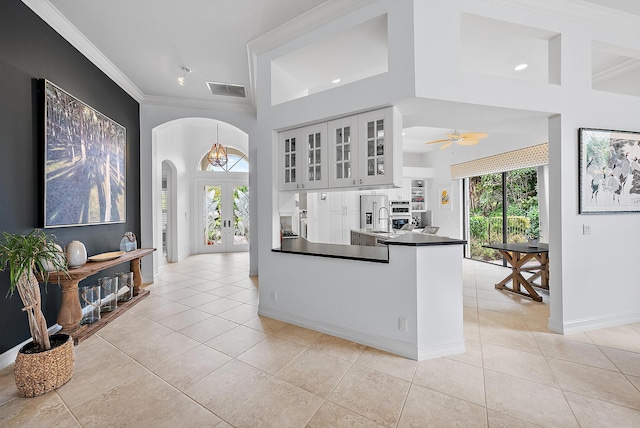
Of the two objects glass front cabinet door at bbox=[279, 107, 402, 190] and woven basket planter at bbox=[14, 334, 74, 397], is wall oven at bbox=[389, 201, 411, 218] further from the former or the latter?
woven basket planter at bbox=[14, 334, 74, 397]

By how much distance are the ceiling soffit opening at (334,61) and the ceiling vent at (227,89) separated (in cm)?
121

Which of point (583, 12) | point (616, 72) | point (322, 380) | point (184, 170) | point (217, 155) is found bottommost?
point (322, 380)

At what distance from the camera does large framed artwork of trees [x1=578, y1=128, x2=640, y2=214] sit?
9.29ft

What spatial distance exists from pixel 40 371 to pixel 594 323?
192 inches

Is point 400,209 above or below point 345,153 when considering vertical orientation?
below

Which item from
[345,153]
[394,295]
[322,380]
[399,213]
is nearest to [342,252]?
[394,295]

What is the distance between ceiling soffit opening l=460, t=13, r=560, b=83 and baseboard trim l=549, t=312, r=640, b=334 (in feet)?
8.10

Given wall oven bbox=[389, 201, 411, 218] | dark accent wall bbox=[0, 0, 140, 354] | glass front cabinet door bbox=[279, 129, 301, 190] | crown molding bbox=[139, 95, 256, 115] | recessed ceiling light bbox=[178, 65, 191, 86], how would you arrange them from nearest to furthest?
1. dark accent wall bbox=[0, 0, 140, 354]
2. glass front cabinet door bbox=[279, 129, 301, 190]
3. recessed ceiling light bbox=[178, 65, 191, 86]
4. crown molding bbox=[139, 95, 256, 115]
5. wall oven bbox=[389, 201, 411, 218]

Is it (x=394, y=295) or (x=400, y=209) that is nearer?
(x=394, y=295)

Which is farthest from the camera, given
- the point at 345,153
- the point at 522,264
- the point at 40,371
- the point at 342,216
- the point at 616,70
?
the point at 342,216

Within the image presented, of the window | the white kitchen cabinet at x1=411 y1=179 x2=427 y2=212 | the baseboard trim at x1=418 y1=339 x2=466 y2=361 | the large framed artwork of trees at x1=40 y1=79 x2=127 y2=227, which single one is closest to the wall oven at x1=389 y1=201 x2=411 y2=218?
the white kitchen cabinet at x1=411 y1=179 x2=427 y2=212

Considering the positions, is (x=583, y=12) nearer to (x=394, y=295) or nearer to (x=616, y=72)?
(x=616, y=72)

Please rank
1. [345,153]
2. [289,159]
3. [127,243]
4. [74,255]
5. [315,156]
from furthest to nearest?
[127,243]
[289,159]
[315,156]
[345,153]
[74,255]

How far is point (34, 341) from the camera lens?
198 centimetres
